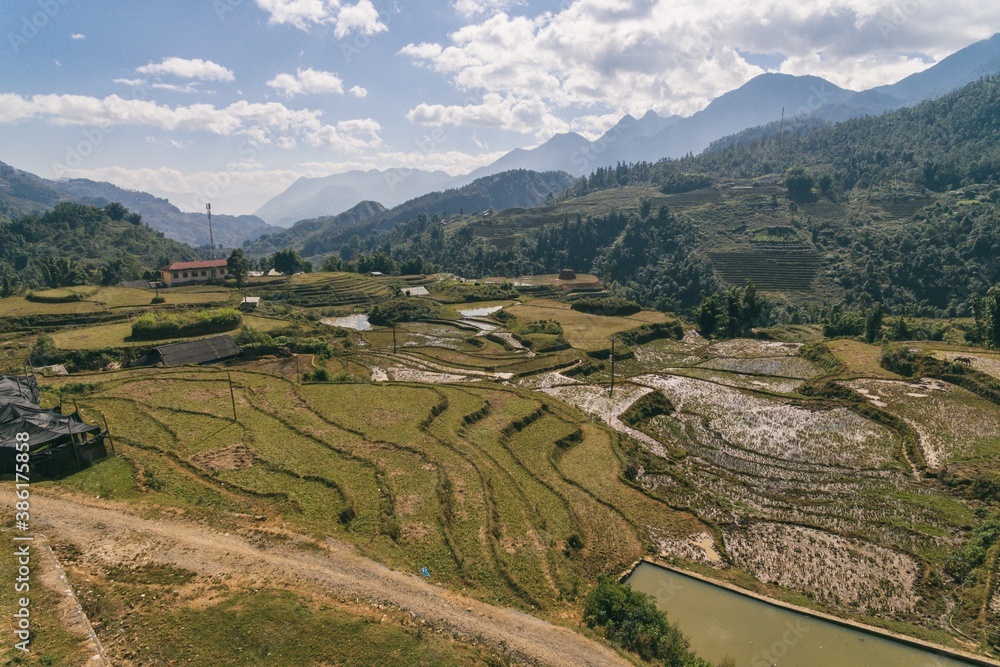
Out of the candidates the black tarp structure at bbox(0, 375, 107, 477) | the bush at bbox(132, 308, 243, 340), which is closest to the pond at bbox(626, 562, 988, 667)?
the black tarp structure at bbox(0, 375, 107, 477)

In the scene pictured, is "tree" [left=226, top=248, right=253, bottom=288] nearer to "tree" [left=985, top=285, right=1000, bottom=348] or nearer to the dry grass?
the dry grass

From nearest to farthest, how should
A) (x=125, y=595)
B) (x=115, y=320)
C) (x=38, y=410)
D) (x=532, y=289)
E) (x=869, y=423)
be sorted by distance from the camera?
(x=125, y=595) < (x=38, y=410) < (x=869, y=423) < (x=115, y=320) < (x=532, y=289)

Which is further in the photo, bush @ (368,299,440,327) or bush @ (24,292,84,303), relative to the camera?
bush @ (368,299,440,327)

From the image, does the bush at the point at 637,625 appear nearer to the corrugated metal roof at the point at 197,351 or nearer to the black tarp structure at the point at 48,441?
the black tarp structure at the point at 48,441

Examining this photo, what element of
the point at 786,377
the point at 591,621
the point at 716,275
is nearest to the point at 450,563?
the point at 591,621

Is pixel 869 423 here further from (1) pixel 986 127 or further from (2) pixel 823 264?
(1) pixel 986 127

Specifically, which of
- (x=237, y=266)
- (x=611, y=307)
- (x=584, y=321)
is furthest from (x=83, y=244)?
(x=611, y=307)

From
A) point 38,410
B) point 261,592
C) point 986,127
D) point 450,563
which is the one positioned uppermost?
point 986,127
